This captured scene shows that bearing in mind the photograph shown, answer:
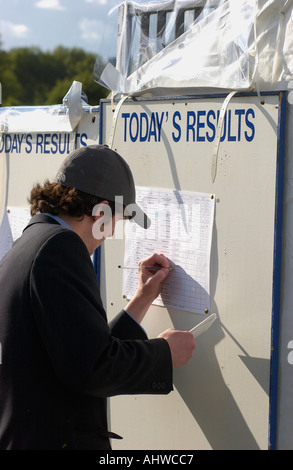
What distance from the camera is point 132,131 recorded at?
2.25 metres

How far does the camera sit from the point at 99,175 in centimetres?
174

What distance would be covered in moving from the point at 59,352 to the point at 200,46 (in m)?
1.20

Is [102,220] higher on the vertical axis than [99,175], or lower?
lower

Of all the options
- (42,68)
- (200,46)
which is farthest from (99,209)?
(42,68)

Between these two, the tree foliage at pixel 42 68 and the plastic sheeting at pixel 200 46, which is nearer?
the plastic sheeting at pixel 200 46

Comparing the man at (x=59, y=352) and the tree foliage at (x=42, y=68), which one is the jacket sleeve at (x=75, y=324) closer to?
the man at (x=59, y=352)

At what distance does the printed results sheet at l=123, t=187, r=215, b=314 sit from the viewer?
206 centimetres

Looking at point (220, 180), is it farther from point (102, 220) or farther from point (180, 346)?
point (180, 346)

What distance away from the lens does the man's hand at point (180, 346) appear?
172 centimetres

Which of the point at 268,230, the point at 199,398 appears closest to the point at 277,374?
the point at 199,398

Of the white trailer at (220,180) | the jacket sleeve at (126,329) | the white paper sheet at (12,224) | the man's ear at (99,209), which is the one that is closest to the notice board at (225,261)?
the white trailer at (220,180)

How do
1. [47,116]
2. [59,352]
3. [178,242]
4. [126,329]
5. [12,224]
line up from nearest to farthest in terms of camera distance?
1. [59,352]
2. [126,329]
3. [178,242]
4. [47,116]
5. [12,224]
